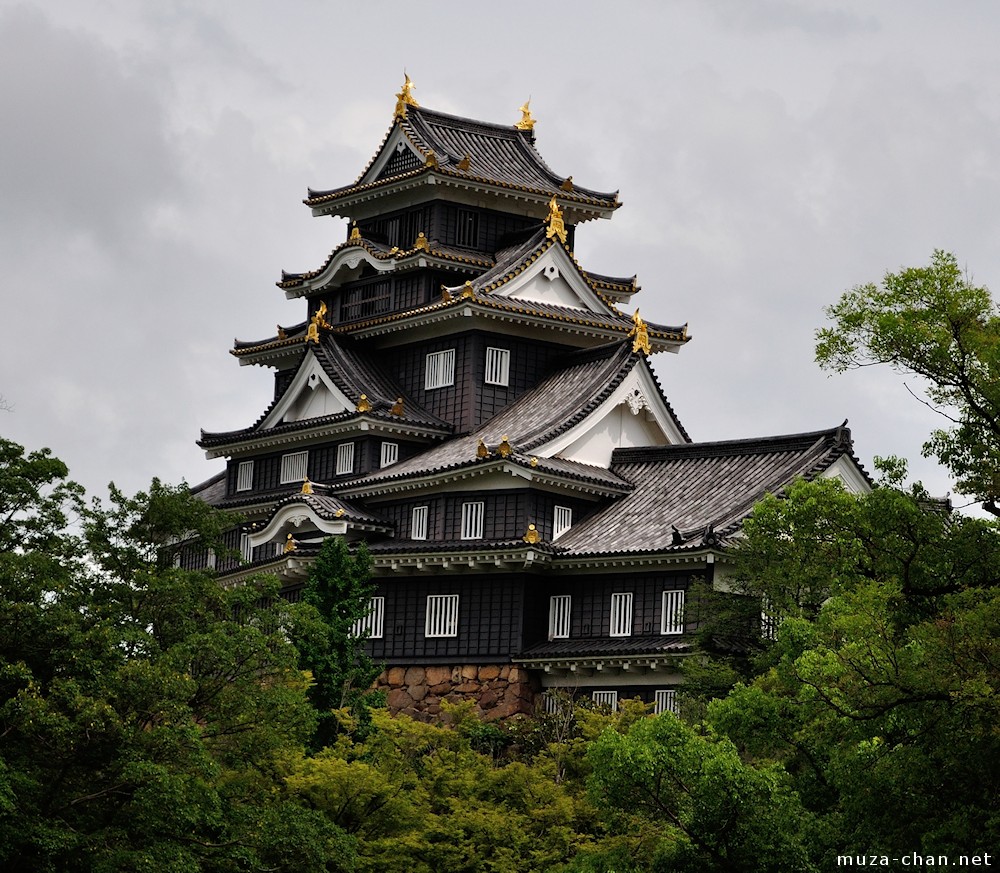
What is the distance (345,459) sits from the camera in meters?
56.3

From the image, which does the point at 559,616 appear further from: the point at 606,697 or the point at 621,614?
the point at 606,697

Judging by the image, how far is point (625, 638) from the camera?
4806cm

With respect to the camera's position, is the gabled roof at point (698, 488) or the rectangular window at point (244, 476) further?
the rectangular window at point (244, 476)

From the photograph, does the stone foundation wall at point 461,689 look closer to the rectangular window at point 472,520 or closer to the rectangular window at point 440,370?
the rectangular window at point 472,520

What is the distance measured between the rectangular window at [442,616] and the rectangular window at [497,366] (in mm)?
7809

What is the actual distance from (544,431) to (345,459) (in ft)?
23.6

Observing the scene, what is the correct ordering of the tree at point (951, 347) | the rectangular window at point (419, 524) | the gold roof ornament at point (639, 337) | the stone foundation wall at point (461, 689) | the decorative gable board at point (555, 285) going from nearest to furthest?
the tree at point (951, 347) < the stone foundation wall at point (461, 689) < the rectangular window at point (419, 524) < the gold roof ornament at point (639, 337) < the decorative gable board at point (555, 285)

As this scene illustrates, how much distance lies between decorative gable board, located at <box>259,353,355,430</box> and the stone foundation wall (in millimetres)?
9205

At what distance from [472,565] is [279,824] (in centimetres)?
1580

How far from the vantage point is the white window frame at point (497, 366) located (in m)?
56.5

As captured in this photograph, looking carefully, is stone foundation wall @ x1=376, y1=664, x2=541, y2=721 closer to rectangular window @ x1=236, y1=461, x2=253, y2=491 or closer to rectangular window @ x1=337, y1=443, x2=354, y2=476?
rectangular window @ x1=337, y1=443, x2=354, y2=476

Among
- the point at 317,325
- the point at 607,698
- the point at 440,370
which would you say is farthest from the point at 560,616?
the point at 317,325

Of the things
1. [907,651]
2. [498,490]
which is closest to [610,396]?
[498,490]

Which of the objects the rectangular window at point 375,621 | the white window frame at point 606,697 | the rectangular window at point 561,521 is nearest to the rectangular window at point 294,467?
the rectangular window at point 375,621
